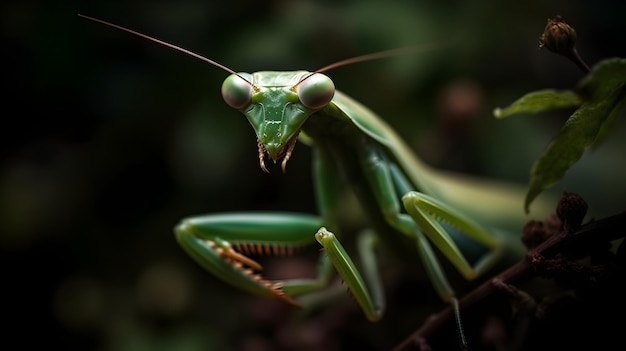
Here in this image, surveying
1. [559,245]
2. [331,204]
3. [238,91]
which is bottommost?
[559,245]

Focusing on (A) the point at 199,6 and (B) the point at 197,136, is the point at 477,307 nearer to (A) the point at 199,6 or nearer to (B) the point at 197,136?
(B) the point at 197,136

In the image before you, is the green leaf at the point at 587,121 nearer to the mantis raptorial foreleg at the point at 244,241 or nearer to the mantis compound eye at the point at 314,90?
the mantis compound eye at the point at 314,90

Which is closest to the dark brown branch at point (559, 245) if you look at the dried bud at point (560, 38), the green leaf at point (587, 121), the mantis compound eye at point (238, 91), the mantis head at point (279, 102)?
the green leaf at point (587, 121)

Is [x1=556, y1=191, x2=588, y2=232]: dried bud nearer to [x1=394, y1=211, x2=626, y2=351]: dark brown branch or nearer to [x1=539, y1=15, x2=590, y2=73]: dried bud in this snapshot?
[x1=394, y1=211, x2=626, y2=351]: dark brown branch

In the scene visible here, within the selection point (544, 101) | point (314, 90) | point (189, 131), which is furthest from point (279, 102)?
point (189, 131)

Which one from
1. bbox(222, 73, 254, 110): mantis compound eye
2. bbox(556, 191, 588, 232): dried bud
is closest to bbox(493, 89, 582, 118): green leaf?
bbox(556, 191, 588, 232): dried bud

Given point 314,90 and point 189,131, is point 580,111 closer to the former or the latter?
point 314,90
